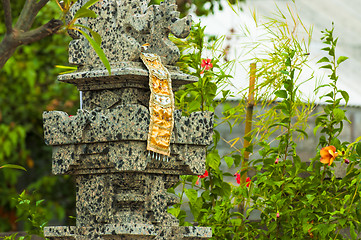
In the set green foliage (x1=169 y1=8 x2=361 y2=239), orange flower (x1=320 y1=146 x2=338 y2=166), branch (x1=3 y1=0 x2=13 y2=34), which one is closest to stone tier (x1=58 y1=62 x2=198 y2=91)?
green foliage (x1=169 y1=8 x2=361 y2=239)

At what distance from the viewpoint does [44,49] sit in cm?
437

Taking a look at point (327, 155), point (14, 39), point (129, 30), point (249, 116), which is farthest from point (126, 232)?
point (249, 116)

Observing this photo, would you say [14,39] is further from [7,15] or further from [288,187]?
[288,187]

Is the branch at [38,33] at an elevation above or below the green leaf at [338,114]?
above

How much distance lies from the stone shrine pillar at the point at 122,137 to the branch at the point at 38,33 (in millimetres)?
1167

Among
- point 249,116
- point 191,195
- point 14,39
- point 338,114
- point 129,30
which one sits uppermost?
point 129,30

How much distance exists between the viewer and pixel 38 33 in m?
1.27

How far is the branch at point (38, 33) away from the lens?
125 centimetres

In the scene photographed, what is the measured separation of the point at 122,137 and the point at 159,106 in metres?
0.22

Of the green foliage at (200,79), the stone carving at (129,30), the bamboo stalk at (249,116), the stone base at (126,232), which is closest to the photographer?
the stone base at (126,232)

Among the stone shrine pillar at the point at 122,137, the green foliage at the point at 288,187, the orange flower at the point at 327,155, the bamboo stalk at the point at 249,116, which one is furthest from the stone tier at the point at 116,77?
the bamboo stalk at the point at 249,116

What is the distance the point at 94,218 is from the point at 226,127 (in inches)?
79.8

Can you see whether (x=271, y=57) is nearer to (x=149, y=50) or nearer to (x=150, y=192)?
(x=149, y=50)

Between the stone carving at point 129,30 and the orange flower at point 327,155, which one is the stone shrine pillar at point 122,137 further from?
the orange flower at point 327,155
